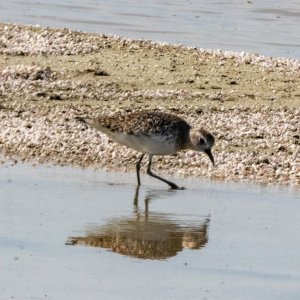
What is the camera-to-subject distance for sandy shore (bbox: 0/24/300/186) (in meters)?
13.3

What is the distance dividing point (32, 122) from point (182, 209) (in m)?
3.64

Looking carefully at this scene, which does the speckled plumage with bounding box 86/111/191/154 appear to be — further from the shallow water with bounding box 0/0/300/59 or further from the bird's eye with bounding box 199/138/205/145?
the shallow water with bounding box 0/0/300/59

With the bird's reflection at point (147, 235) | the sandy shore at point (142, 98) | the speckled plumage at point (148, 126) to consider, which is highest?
the speckled plumage at point (148, 126)

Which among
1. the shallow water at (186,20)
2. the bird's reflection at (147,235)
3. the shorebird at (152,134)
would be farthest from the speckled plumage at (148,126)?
the shallow water at (186,20)

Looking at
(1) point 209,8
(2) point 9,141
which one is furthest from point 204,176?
(1) point 209,8

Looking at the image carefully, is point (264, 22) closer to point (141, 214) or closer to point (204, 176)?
point (204, 176)

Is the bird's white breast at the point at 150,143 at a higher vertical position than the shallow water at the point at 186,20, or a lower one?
higher

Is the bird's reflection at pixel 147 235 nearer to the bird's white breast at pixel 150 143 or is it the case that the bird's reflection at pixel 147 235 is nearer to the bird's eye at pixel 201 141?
the bird's white breast at pixel 150 143

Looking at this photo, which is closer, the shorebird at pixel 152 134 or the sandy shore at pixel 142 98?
the shorebird at pixel 152 134

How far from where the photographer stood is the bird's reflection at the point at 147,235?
31.6 ft

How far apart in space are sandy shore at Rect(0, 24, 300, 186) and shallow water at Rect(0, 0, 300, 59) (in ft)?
6.18

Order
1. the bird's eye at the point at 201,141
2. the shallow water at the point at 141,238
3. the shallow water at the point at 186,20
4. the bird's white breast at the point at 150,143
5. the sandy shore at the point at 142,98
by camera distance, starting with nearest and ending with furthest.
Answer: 1. the shallow water at the point at 141,238
2. the bird's white breast at the point at 150,143
3. the bird's eye at the point at 201,141
4. the sandy shore at the point at 142,98
5. the shallow water at the point at 186,20

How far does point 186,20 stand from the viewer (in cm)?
2458

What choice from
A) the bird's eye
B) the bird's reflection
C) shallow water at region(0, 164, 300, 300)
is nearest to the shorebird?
the bird's eye
